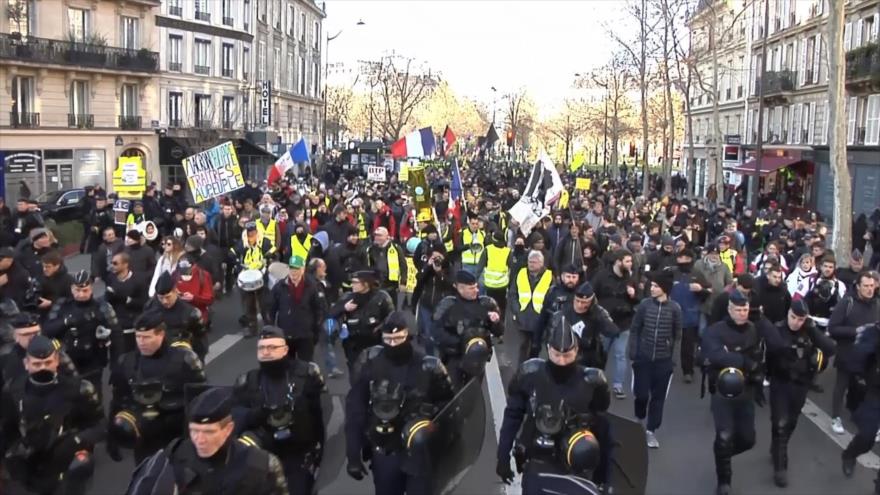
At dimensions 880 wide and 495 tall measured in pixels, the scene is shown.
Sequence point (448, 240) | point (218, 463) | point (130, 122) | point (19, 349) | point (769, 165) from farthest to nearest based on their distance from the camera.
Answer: point (769, 165), point (130, 122), point (448, 240), point (19, 349), point (218, 463)

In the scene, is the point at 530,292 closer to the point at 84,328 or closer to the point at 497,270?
the point at 497,270

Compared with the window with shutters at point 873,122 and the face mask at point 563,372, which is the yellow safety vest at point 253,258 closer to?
the face mask at point 563,372

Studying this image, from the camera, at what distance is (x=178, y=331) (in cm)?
716

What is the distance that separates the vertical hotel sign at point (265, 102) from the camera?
51.3m

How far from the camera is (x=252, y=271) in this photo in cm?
1233

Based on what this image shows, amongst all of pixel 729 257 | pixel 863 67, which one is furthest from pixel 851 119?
pixel 729 257

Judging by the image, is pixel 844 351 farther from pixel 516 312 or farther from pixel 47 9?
pixel 47 9

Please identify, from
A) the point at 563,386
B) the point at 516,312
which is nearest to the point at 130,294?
the point at 516,312

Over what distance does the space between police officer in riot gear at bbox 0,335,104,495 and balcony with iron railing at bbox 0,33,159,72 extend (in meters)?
32.3

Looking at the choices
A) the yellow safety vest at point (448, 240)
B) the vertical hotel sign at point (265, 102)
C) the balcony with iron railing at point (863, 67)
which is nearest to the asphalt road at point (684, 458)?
the yellow safety vest at point (448, 240)

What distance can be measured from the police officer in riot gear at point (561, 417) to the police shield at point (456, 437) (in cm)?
30

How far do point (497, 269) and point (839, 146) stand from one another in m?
9.22

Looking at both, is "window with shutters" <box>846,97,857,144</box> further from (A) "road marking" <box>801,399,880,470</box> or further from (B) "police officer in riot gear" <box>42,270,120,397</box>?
(B) "police officer in riot gear" <box>42,270,120,397</box>

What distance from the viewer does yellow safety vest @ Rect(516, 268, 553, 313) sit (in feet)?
30.8
